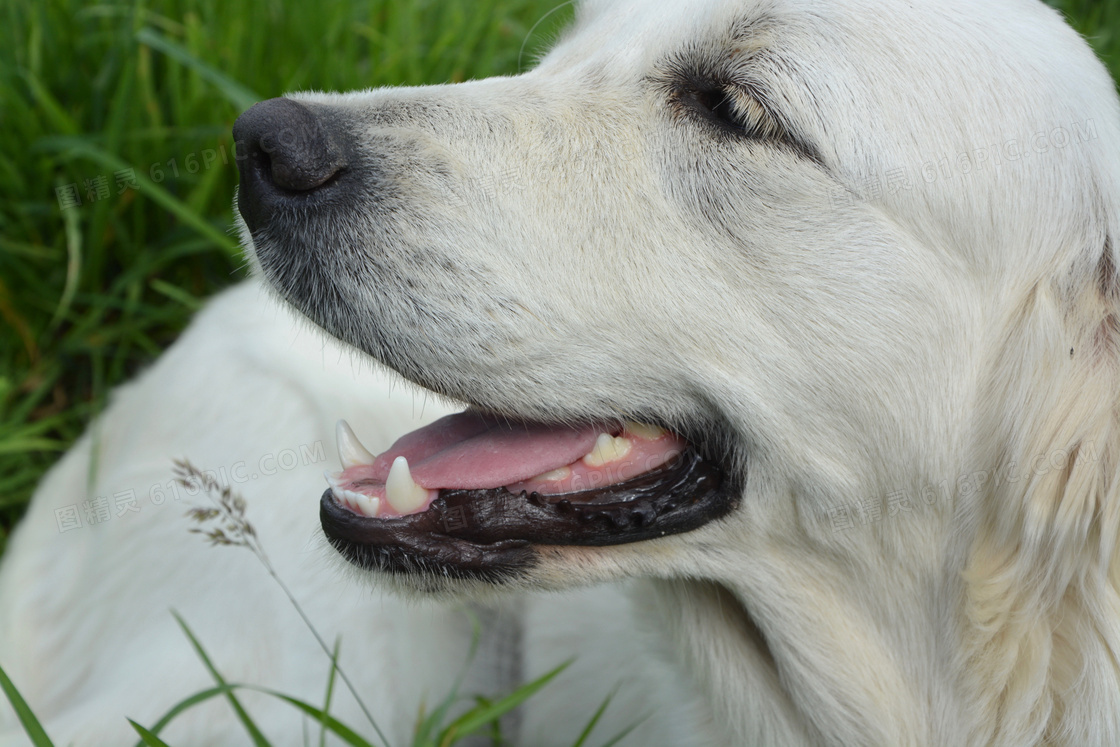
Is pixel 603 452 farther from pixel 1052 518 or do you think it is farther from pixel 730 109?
pixel 1052 518

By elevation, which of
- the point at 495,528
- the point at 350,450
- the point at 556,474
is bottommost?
the point at 350,450

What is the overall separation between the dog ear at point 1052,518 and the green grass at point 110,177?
2.37m

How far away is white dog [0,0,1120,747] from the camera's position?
200 cm

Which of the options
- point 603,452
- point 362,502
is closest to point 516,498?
point 603,452

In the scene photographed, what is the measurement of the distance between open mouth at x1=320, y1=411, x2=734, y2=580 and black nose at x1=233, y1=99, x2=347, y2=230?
597mm

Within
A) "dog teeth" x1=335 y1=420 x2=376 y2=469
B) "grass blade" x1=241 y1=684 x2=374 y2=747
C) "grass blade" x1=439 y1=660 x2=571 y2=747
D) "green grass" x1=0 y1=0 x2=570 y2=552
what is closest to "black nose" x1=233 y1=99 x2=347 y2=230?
"dog teeth" x1=335 y1=420 x2=376 y2=469

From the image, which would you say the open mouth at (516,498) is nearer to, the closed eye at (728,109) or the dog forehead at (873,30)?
the closed eye at (728,109)

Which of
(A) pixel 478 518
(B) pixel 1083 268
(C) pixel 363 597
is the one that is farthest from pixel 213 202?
(B) pixel 1083 268

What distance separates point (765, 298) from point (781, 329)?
0.23 feet

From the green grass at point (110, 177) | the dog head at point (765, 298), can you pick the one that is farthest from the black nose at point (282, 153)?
the green grass at point (110, 177)

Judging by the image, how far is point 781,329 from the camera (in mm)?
2018

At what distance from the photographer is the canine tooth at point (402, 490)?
1997 millimetres

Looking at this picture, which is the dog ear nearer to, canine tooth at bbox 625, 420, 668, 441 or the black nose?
canine tooth at bbox 625, 420, 668, 441

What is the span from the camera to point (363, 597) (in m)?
2.78
